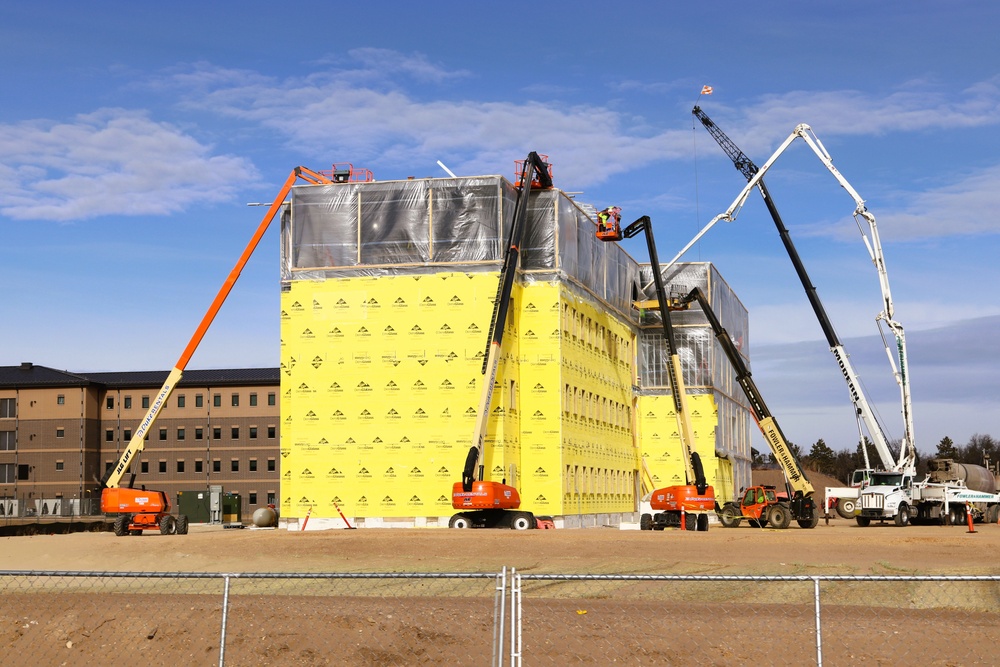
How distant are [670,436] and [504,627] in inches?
2506

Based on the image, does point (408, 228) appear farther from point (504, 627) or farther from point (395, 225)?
point (504, 627)

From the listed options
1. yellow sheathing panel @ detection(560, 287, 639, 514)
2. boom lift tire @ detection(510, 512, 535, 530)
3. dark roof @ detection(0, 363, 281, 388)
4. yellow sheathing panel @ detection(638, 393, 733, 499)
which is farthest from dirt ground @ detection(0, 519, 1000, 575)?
dark roof @ detection(0, 363, 281, 388)

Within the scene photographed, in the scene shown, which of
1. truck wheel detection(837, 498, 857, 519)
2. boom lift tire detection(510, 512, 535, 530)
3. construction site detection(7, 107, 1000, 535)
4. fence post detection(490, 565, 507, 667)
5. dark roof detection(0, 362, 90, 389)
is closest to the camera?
fence post detection(490, 565, 507, 667)

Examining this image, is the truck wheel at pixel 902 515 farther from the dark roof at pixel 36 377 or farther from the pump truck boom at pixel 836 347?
the dark roof at pixel 36 377

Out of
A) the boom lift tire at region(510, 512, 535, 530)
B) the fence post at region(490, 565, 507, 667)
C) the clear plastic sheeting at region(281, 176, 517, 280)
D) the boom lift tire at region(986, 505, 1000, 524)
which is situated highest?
the clear plastic sheeting at region(281, 176, 517, 280)

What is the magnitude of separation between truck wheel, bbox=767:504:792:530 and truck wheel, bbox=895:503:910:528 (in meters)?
5.51

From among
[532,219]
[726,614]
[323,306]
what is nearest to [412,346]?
[323,306]

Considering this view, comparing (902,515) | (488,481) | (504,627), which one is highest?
(488,481)

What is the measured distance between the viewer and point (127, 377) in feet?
347

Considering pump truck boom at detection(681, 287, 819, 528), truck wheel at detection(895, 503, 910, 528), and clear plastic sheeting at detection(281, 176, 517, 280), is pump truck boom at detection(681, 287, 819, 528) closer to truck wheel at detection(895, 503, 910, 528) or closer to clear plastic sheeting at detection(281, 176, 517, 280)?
truck wheel at detection(895, 503, 910, 528)

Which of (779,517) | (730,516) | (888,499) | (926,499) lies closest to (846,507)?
(888,499)

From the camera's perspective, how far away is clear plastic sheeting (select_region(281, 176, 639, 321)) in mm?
52844

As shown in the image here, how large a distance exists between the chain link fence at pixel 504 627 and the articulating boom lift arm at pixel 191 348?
26.4m

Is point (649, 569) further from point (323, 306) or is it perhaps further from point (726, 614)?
point (323, 306)
